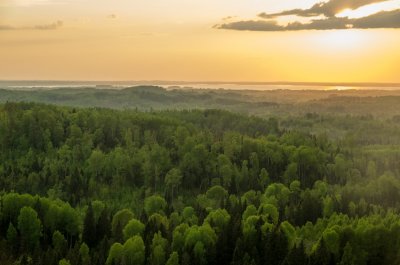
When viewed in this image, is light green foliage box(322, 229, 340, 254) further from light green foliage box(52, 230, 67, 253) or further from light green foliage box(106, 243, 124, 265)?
light green foliage box(52, 230, 67, 253)

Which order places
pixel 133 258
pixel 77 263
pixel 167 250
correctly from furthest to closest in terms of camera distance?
pixel 167 250 < pixel 133 258 < pixel 77 263

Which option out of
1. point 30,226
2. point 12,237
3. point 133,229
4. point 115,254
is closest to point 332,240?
point 133,229

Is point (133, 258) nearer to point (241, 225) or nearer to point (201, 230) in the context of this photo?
point (201, 230)

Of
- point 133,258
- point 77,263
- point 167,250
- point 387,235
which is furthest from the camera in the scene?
point 387,235

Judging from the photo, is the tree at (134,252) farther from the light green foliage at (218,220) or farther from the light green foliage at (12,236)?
the light green foliage at (12,236)

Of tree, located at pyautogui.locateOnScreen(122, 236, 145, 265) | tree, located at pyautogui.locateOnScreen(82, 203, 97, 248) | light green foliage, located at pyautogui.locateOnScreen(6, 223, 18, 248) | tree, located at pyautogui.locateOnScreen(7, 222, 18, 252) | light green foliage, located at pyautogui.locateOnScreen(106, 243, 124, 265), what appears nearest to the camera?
light green foliage, located at pyautogui.locateOnScreen(106, 243, 124, 265)

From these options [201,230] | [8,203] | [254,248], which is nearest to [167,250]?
[201,230]

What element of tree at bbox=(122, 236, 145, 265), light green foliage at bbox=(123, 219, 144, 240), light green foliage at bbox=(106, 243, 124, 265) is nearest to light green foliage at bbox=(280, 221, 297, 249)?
tree at bbox=(122, 236, 145, 265)

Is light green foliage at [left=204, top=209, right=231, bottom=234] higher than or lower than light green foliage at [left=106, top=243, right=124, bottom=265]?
lower
